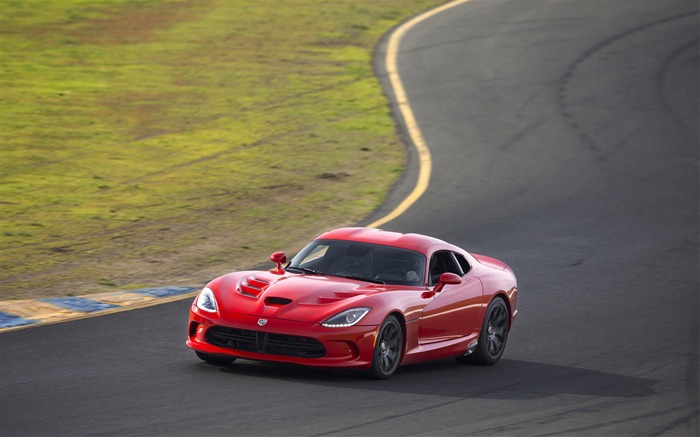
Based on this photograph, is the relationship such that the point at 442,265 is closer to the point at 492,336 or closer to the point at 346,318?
the point at 492,336

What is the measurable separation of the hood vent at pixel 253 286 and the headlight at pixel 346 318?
0.72m

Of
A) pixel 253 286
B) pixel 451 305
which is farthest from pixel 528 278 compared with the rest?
pixel 253 286

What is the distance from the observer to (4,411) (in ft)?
28.9

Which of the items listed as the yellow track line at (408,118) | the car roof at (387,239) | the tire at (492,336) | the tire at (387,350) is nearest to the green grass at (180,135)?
the yellow track line at (408,118)

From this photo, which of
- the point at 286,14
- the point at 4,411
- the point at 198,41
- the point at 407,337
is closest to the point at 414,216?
the point at 407,337

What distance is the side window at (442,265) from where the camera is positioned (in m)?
11.6

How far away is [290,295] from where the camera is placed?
33.9 ft

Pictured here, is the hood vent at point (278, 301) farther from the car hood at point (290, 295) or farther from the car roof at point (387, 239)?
the car roof at point (387, 239)

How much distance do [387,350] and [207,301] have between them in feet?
5.30

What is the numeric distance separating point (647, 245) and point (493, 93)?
10024 millimetres

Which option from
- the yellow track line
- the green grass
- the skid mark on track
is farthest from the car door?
the skid mark on track

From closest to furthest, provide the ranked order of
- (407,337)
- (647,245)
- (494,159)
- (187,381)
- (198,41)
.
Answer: (187,381)
(407,337)
(647,245)
(494,159)
(198,41)

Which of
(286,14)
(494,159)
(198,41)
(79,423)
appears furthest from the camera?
(286,14)

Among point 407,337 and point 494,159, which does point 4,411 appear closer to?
point 407,337
